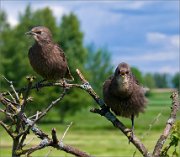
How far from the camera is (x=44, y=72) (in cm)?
588

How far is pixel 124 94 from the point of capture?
165 inches

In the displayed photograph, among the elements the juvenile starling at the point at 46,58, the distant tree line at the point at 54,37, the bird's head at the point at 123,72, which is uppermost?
the bird's head at the point at 123,72

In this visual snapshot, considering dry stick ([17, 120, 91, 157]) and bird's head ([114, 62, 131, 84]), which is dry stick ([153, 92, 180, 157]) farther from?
dry stick ([17, 120, 91, 157])

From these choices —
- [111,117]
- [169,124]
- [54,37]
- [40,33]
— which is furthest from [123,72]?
[54,37]

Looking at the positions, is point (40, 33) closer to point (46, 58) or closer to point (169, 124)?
point (46, 58)

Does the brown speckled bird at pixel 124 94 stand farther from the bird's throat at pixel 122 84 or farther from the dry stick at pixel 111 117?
the dry stick at pixel 111 117

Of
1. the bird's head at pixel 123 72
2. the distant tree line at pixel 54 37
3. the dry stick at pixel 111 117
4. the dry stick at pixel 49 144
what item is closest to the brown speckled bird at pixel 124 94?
the bird's head at pixel 123 72

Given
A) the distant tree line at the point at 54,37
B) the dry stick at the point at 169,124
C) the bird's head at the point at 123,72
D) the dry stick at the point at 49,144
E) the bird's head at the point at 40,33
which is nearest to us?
→ the dry stick at the point at 49,144

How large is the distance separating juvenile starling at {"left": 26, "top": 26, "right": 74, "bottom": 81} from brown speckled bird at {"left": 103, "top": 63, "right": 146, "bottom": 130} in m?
1.48

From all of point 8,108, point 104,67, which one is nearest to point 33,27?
point 8,108

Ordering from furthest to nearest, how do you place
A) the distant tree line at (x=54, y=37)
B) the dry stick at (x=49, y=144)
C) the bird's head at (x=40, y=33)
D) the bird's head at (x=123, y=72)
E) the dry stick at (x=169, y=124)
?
the distant tree line at (x=54, y=37)
the bird's head at (x=40, y=33)
the bird's head at (x=123, y=72)
the dry stick at (x=169, y=124)
the dry stick at (x=49, y=144)

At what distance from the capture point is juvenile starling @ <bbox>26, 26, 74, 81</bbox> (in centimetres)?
577

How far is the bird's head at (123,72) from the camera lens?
391 cm

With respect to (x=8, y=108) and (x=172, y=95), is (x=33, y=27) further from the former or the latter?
(x=8, y=108)
